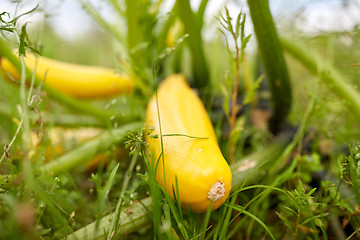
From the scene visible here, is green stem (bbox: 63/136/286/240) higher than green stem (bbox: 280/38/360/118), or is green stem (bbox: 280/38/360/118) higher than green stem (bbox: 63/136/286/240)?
green stem (bbox: 280/38/360/118)

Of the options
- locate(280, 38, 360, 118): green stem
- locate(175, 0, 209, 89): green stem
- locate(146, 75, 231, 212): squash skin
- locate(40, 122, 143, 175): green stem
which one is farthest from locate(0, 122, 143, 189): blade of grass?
locate(280, 38, 360, 118): green stem

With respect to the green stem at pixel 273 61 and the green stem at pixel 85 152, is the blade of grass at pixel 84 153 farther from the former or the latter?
the green stem at pixel 273 61

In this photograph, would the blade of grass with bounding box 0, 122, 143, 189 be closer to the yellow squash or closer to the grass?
the grass

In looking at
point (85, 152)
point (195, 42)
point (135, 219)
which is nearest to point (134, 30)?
point (195, 42)

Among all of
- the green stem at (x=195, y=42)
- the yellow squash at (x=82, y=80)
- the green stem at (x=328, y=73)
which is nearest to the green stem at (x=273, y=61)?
the green stem at (x=328, y=73)

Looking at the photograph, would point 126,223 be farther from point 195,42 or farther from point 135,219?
point 195,42

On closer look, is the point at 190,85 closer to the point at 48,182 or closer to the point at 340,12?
the point at 340,12
